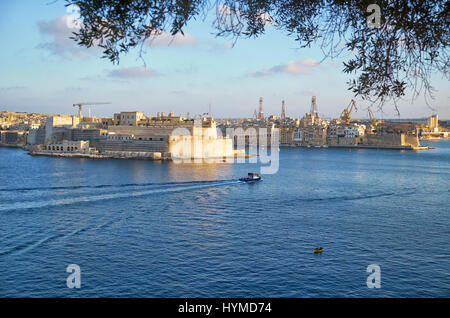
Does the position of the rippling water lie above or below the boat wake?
below

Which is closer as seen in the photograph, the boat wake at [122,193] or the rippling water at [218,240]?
the rippling water at [218,240]

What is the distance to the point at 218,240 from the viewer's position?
297 inches

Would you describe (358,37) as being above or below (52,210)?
above

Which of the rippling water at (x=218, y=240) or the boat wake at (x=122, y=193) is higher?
the boat wake at (x=122, y=193)

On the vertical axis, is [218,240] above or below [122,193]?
below

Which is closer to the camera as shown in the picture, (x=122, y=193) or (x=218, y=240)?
(x=218, y=240)

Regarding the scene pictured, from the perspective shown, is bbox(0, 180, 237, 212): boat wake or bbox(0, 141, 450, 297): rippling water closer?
bbox(0, 141, 450, 297): rippling water

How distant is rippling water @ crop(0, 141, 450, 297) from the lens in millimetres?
5551

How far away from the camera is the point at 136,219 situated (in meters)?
9.00

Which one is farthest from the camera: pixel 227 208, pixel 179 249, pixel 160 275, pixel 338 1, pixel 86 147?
pixel 86 147

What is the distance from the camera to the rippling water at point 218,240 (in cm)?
555

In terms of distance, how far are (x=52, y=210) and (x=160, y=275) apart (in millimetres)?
4905
